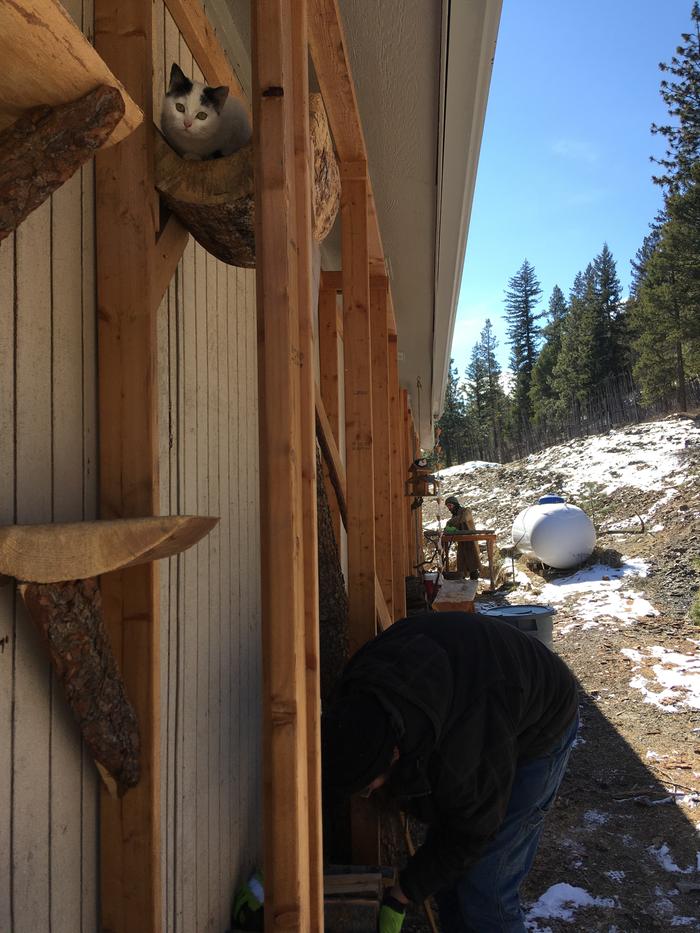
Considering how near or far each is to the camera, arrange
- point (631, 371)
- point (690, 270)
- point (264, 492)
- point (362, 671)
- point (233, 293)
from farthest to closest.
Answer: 1. point (631, 371)
2. point (690, 270)
3. point (233, 293)
4. point (362, 671)
5. point (264, 492)

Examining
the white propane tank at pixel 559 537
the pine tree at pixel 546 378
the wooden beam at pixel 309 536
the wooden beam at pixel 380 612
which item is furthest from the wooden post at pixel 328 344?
the pine tree at pixel 546 378

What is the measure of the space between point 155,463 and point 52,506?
0.75 ft

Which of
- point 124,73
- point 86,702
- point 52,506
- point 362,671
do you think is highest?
point 124,73

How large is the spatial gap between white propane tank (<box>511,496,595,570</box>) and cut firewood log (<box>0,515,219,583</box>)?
1456 cm

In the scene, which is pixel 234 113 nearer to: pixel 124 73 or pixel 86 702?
pixel 124 73

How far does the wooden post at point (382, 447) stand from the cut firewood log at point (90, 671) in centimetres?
246

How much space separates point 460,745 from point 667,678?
626cm

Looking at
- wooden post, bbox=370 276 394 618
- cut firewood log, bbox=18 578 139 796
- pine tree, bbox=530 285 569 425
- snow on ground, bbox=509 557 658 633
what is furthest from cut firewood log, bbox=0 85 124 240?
pine tree, bbox=530 285 569 425

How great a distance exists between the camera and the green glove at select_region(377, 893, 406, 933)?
94.5 inches

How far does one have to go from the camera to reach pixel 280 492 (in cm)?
140

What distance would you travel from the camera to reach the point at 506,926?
Answer: 253 cm

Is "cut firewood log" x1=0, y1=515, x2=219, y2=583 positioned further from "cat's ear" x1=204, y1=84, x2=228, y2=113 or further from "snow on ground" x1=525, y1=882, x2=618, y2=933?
A: "snow on ground" x1=525, y1=882, x2=618, y2=933

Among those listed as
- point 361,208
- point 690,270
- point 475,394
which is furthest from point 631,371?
point 361,208

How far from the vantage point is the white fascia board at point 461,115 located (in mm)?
2322
